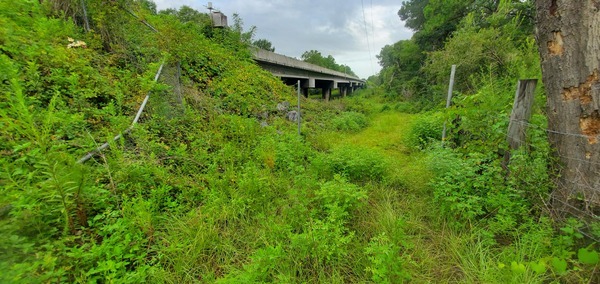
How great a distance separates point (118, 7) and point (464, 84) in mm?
10819

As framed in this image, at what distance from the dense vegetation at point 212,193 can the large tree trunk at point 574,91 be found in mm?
189

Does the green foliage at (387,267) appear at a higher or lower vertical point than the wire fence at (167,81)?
lower

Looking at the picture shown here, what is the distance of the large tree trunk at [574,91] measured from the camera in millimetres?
1928

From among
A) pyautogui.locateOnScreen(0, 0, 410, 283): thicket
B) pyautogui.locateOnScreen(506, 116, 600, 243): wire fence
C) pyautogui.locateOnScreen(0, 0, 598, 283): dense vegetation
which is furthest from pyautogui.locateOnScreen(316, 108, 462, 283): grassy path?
pyautogui.locateOnScreen(506, 116, 600, 243): wire fence

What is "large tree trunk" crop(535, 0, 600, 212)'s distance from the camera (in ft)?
6.32

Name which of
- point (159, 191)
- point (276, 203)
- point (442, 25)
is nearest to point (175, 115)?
point (159, 191)

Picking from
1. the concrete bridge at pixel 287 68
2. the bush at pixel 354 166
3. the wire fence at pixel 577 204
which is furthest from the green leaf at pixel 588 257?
the concrete bridge at pixel 287 68

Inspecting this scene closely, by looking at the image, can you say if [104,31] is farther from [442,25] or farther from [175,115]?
[442,25]

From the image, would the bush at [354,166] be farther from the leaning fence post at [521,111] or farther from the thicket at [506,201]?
the leaning fence post at [521,111]

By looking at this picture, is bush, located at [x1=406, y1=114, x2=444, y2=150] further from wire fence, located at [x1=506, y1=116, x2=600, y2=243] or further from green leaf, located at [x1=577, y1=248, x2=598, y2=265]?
green leaf, located at [x1=577, y1=248, x2=598, y2=265]

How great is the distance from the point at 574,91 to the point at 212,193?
394 centimetres

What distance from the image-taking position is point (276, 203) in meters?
2.99

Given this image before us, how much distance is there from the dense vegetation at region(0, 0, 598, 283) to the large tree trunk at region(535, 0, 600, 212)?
0.19 meters

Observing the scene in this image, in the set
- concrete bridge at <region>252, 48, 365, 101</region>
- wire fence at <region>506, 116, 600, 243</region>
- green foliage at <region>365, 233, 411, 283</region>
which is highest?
concrete bridge at <region>252, 48, 365, 101</region>
